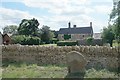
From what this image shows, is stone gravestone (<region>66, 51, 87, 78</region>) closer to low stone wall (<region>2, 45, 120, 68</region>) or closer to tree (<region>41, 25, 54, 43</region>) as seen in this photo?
low stone wall (<region>2, 45, 120, 68</region>)

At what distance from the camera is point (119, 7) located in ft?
52.4

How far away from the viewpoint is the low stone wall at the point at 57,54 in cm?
1387

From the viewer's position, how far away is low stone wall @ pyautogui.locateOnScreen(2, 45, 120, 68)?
45.5 ft

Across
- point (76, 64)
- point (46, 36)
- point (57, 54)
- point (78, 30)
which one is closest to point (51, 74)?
point (76, 64)

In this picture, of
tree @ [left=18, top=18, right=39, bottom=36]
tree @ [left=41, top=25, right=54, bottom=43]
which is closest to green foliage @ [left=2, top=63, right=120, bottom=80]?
tree @ [left=41, top=25, right=54, bottom=43]

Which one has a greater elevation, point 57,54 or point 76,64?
point 57,54

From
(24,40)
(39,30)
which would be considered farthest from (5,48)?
(39,30)

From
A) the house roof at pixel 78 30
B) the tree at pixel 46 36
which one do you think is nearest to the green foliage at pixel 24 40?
the tree at pixel 46 36

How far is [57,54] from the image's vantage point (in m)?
15.4

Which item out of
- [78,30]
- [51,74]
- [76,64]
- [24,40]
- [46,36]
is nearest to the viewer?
[51,74]

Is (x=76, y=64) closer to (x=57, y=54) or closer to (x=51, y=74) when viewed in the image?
(x=51, y=74)

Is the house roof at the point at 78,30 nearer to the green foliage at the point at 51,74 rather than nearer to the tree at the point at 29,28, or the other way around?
the tree at the point at 29,28

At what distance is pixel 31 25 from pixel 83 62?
46.9 m

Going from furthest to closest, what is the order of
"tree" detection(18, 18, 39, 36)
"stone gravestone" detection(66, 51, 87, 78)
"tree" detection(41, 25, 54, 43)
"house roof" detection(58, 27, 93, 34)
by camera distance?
Result: "house roof" detection(58, 27, 93, 34) → "tree" detection(18, 18, 39, 36) → "tree" detection(41, 25, 54, 43) → "stone gravestone" detection(66, 51, 87, 78)
